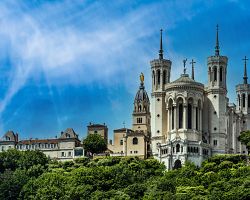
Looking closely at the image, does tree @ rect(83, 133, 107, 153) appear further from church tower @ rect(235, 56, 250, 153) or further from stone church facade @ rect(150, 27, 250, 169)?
church tower @ rect(235, 56, 250, 153)

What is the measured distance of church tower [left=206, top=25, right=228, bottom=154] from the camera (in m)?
136

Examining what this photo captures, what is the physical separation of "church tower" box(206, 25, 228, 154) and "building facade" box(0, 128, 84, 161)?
2582 centimetres

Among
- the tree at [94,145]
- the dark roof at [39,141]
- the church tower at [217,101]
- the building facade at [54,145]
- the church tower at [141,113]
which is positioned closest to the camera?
the church tower at [217,101]

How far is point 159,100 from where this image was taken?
138375mm

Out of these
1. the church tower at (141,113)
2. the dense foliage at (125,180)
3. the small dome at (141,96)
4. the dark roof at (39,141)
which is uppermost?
the small dome at (141,96)

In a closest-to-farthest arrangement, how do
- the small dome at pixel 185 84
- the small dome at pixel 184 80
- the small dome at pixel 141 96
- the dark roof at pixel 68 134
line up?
the small dome at pixel 185 84 < the small dome at pixel 184 80 < the dark roof at pixel 68 134 < the small dome at pixel 141 96

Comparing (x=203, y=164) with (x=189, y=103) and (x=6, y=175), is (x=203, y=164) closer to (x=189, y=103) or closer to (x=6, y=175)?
(x=189, y=103)

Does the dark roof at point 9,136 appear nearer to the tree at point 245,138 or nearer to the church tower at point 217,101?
the church tower at point 217,101

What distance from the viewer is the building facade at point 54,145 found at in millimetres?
151000

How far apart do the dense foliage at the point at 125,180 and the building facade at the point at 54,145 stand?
14.2 m

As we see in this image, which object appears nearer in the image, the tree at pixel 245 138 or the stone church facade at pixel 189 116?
the stone church facade at pixel 189 116

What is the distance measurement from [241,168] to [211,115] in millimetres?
21516

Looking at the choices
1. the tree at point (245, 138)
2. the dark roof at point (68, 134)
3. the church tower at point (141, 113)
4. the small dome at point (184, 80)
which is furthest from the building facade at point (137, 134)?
the tree at point (245, 138)

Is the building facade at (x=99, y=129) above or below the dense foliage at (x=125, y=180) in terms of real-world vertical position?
above
